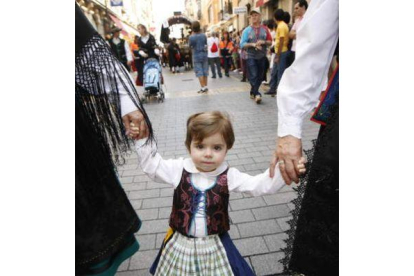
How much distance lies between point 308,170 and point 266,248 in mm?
1182

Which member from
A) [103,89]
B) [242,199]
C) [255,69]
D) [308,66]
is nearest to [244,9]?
[255,69]

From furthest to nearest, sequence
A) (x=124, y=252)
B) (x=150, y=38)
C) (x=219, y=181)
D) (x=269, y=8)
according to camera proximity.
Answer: (x=269, y=8), (x=150, y=38), (x=219, y=181), (x=124, y=252)

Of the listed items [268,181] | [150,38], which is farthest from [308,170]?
[150,38]

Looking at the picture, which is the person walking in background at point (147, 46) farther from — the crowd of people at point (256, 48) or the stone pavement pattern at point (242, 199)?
the stone pavement pattern at point (242, 199)

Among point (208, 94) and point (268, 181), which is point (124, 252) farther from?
point (208, 94)

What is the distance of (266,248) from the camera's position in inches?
82.7

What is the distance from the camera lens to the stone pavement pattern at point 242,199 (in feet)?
6.79

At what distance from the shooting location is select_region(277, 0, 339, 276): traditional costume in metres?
1.01

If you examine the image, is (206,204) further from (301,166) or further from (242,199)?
(242,199)

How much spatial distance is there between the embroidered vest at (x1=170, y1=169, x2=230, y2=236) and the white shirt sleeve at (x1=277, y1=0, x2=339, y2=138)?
0.42 metres

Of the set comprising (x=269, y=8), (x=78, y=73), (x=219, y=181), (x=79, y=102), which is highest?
(x=269, y=8)

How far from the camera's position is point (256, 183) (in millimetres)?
1427

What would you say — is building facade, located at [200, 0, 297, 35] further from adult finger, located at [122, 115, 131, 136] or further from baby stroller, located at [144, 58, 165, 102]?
adult finger, located at [122, 115, 131, 136]

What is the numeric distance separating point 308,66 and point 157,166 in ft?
2.84
